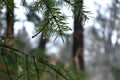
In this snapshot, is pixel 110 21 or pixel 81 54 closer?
pixel 81 54

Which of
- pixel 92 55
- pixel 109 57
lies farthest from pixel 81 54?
pixel 92 55

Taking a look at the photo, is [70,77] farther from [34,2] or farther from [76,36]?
[76,36]

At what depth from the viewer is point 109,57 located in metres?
16.5

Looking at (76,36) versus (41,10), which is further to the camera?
(76,36)

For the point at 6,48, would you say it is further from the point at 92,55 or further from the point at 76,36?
the point at 92,55

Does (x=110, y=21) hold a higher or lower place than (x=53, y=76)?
lower

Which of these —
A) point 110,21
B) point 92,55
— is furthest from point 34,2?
point 92,55

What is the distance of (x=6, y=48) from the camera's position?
1.76 metres

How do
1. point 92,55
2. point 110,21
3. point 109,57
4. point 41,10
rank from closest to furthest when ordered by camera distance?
point 41,10 < point 110,21 < point 109,57 < point 92,55

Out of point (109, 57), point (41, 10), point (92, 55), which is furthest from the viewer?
point (92, 55)

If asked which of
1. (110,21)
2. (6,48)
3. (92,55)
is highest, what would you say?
(6,48)

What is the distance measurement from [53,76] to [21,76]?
24cm

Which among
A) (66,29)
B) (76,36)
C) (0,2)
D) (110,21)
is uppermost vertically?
(0,2)

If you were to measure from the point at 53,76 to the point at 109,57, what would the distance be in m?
14.8
